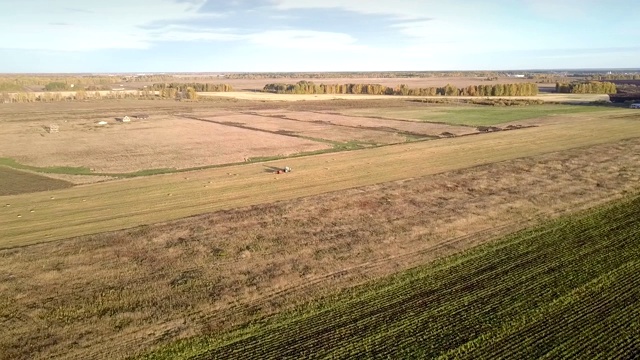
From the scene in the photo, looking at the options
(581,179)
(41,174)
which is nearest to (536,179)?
(581,179)

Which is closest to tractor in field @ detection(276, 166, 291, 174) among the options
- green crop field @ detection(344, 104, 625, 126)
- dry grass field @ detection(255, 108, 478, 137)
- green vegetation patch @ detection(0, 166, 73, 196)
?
green vegetation patch @ detection(0, 166, 73, 196)

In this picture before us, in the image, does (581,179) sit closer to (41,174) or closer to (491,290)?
(491,290)

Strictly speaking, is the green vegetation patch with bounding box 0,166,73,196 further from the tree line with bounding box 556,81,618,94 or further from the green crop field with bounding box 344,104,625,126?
the tree line with bounding box 556,81,618,94

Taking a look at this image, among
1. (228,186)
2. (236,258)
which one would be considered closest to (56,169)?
(228,186)

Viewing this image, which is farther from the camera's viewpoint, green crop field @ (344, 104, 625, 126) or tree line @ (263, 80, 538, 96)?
tree line @ (263, 80, 538, 96)

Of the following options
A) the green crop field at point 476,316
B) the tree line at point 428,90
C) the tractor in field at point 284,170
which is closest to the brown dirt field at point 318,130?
the tractor in field at point 284,170

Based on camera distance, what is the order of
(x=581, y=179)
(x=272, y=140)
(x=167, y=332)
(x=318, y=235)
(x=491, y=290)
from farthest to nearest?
(x=272, y=140) < (x=581, y=179) < (x=318, y=235) < (x=491, y=290) < (x=167, y=332)

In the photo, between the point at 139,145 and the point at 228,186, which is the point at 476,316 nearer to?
the point at 228,186
